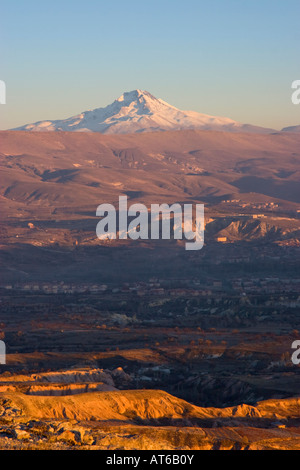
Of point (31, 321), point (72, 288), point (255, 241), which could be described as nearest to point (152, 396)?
point (31, 321)

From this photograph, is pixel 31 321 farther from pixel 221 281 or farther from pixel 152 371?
pixel 221 281

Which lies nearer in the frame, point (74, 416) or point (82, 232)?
point (74, 416)

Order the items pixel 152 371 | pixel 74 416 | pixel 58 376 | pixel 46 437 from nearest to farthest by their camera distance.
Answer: pixel 46 437 → pixel 74 416 → pixel 58 376 → pixel 152 371

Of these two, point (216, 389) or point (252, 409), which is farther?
point (216, 389)

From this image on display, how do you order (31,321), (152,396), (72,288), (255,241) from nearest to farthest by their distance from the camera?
(152,396) < (31,321) < (72,288) < (255,241)

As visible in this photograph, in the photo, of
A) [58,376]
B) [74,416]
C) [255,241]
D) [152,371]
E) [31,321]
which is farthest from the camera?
[255,241]

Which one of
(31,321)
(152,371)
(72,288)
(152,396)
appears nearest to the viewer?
(152,396)
